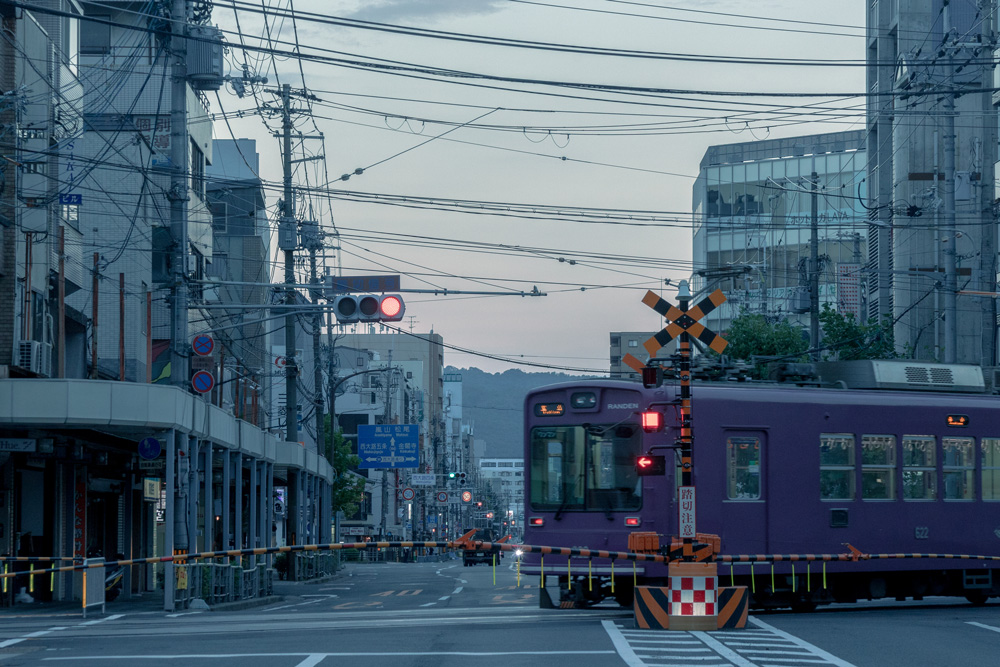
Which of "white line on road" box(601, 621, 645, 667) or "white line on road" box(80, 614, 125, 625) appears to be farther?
"white line on road" box(80, 614, 125, 625)

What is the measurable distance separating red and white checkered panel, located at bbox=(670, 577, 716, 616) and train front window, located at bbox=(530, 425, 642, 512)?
3.19 metres

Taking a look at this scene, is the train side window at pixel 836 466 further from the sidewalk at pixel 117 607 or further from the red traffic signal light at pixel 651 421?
the sidewalk at pixel 117 607

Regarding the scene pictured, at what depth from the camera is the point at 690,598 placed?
48.6ft

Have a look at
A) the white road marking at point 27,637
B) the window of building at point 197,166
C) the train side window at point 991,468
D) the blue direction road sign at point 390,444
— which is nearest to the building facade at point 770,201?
the blue direction road sign at point 390,444

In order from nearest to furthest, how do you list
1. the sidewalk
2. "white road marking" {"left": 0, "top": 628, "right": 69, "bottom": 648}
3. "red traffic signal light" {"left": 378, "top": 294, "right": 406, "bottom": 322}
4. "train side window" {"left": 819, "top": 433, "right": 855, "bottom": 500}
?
1. "white road marking" {"left": 0, "top": 628, "right": 69, "bottom": 648}
2. "train side window" {"left": 819, "top": 433, "right": 855, "bottom": 500}
3. the sidewalk
4. "red traffic signal light" {"left": 378, "top": 294, "right": 406, "bottom": 322}

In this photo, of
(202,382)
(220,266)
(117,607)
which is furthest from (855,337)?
(220,266)

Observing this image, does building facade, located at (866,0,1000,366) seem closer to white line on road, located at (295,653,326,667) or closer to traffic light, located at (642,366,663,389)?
traffic light, located at (642,366,663,389)

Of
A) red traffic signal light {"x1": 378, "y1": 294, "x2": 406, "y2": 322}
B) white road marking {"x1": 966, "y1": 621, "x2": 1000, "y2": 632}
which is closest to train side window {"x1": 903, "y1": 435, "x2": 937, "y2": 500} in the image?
white road marking {"x1": 966, "y1": 621, "x2": 1000, "y2": 632}

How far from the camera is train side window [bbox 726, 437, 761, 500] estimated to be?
720 inches

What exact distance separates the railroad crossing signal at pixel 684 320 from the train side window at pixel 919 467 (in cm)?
465

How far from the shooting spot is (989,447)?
20219mm

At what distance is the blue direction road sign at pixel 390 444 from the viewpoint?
6088cm

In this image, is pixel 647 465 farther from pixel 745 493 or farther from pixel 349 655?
pixel 349 655

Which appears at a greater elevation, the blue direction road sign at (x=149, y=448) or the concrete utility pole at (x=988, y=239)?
the concrete utility pole at (x=988, y=239)
